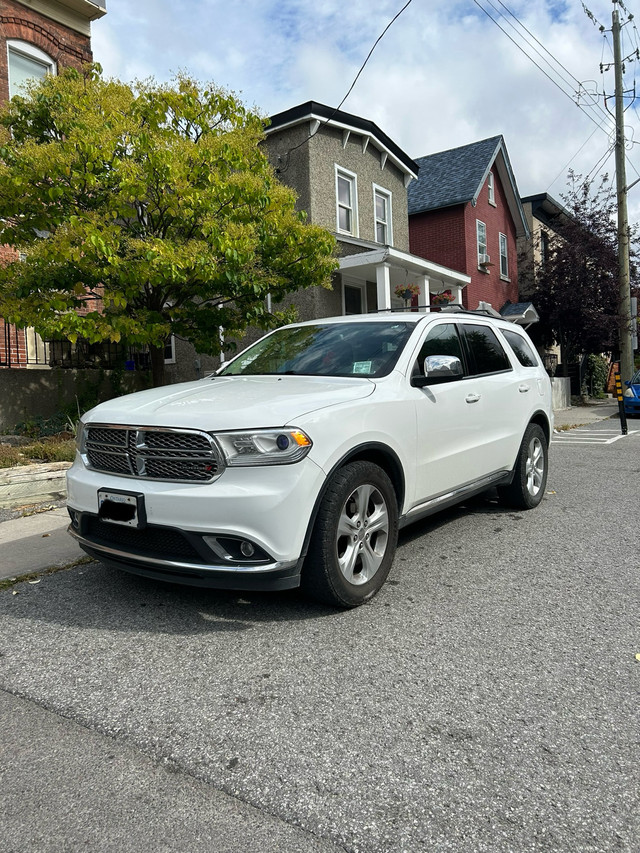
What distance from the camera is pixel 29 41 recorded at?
1223 cm

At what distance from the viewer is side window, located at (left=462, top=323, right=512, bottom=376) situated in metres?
5.36

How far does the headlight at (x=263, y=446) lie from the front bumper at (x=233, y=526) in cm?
4

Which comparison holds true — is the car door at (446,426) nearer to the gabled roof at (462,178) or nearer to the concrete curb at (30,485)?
the concrete curb at (30,485)

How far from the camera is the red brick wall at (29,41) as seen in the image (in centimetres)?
1086

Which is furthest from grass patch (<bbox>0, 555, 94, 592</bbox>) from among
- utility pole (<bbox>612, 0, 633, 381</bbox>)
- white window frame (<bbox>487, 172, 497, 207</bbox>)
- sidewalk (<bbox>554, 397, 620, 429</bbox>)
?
white window frame (<bbox>487, 172, 497, 207</bbox>)

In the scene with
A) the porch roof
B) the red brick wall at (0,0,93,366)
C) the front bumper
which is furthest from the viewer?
the porch roof

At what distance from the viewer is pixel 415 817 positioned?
Result: 2051mm

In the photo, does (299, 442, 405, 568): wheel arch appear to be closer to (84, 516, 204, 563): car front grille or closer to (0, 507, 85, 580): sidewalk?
(84, 516, 204, 563): car front grille

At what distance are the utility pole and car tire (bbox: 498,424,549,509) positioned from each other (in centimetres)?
1520

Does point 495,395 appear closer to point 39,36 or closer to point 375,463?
point 375,463

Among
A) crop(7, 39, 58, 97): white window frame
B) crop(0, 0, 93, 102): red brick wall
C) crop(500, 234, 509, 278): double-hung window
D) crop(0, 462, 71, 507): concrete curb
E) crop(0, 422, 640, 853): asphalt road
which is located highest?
crop(0, 0, 93, 102): red brick wall

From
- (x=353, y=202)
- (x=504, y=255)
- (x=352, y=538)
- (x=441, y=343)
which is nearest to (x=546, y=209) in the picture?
(x=504, y=255)

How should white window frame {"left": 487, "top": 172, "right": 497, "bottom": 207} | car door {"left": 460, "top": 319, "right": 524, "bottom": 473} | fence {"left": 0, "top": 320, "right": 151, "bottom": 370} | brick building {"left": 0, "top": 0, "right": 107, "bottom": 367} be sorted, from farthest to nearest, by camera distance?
white window frame {"left": 487, "top": 172, "right": 497, "bottom": 207}, brick building {"left": 0, "top": 0, "right": 107, "bottom": 367}, fence {"left": 0, "top": 320, "right": 151, "bottom": 370}, car door {"left": 460, "top": 319, "right": 524, "bottom": 473}

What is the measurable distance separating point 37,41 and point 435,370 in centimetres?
1203
